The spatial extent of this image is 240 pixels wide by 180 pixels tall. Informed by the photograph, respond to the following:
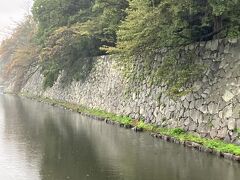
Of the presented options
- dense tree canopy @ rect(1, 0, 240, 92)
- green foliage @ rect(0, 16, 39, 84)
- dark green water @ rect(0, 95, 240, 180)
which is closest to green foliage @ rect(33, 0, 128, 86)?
dense tree canopy @ rect(1, 0, 240, 92)

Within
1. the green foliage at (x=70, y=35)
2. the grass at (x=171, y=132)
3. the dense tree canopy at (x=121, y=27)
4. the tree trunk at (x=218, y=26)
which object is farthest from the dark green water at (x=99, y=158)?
the green foliage at (x=70, y=35)

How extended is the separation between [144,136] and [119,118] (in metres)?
A: 4.76

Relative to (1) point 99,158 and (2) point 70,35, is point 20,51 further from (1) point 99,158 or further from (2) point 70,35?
(1) point 99,158

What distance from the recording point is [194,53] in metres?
16.4

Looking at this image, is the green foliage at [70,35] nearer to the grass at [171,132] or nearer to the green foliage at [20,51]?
the grass at [171,132]

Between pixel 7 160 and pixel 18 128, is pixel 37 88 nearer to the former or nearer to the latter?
pixel 18 128

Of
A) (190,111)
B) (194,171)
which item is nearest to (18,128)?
(190,111)

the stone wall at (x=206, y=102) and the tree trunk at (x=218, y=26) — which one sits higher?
the tree trunk at (x=218, y=26)

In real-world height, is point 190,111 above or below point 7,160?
above

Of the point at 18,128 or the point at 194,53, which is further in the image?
the point at 18,128

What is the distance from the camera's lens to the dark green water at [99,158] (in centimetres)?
1062

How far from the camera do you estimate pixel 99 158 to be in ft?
41.3

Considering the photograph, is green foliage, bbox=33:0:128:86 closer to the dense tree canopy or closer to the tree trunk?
the dense tree canopy

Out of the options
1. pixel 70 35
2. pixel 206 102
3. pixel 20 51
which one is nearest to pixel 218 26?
pixel 206 102
